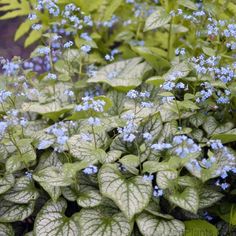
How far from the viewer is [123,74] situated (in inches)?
137

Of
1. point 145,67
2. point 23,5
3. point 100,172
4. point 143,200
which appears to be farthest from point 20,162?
point 23,5

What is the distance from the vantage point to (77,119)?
289cm

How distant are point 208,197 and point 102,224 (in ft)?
2.02

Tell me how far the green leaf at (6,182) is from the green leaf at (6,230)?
20 cm

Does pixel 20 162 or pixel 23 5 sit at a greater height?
pixel 23 5

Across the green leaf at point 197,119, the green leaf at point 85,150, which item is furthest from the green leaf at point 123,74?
the green leaf at point 85,150

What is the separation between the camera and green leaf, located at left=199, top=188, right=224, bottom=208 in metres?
2.53

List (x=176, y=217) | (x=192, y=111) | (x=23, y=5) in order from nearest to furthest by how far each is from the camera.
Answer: (x=176, y=217) → (x=192, y=111) → (x=23, y=5)

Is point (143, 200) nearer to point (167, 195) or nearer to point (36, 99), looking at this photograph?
point (167, 195)

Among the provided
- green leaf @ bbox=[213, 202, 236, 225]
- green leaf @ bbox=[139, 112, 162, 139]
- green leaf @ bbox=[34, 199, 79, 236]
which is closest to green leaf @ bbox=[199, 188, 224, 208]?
green leaf @ bbox=[213, 202, 236, 225]

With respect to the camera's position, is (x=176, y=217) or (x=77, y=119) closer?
(x=176, y=217)

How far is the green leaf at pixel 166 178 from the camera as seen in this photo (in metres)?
2.39

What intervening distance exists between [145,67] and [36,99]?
0.84 meters

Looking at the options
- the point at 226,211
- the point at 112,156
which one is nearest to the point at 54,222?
the point at 112,156
